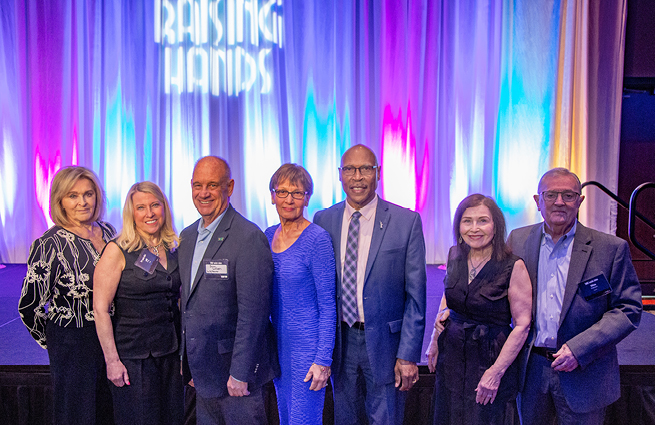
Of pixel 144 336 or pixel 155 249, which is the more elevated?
pixel 155 249

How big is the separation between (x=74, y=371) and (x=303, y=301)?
106 cm

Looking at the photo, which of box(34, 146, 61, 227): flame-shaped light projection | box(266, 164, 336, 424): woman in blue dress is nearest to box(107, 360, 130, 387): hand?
box(266, 164, 336, 424): woman in blue dress

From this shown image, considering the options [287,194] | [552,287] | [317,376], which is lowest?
[317,376]

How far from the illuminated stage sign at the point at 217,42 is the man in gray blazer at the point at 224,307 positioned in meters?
4.53

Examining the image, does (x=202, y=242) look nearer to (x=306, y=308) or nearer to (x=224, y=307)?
(x=224, y=307)

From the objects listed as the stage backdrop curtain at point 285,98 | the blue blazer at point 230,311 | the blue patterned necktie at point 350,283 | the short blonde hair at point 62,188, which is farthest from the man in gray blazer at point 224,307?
the stage backdrop curtain at point 285,98

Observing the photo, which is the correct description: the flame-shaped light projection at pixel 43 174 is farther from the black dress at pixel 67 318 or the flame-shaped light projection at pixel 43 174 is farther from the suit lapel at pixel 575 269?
the suit lapel at pixel 575 269

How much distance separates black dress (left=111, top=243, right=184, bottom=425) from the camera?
5.90 ft

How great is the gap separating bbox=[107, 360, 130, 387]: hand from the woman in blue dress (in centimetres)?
66

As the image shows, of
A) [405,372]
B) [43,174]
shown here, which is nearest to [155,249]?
[405,372]

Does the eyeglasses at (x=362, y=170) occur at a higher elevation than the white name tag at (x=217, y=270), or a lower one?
higher

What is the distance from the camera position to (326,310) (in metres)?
1.78

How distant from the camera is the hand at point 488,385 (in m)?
1.73

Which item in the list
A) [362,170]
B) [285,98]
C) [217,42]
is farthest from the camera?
[285,98]
